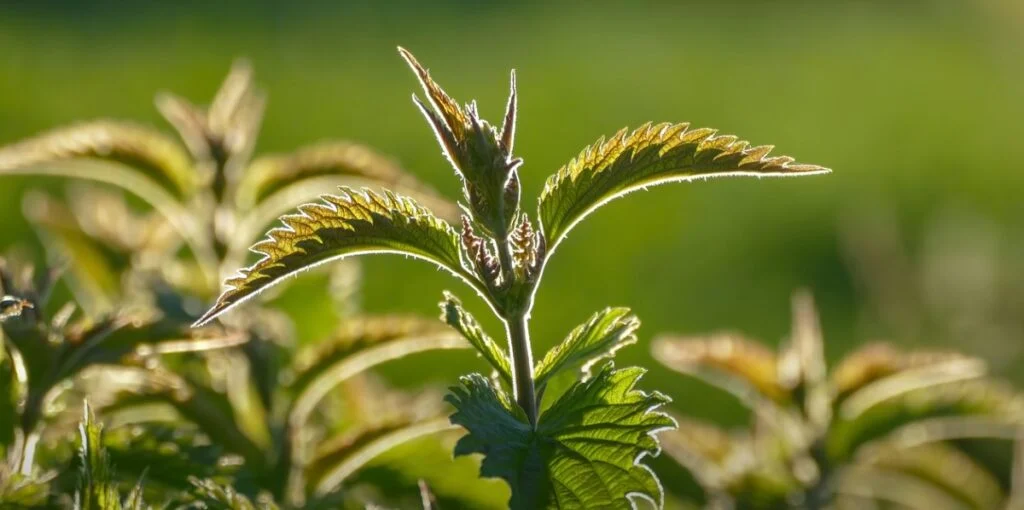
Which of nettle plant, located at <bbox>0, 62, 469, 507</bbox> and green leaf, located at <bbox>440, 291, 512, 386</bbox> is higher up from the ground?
nettle plant, located at <bbox>0, 62, 469, 507</bbox>

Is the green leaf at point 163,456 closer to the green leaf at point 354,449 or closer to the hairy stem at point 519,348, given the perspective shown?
the green leaf at point 354,449

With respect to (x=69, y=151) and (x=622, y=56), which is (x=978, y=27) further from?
(x=69, y=151)

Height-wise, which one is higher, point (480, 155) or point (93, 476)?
point (480, 155)

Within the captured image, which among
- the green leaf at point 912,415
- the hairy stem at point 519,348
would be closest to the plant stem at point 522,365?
the hairy stem at point 519,348

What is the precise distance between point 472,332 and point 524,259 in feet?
0.33

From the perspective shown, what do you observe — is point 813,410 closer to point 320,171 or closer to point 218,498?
point 320,171

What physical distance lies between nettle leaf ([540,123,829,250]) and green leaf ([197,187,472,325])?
0.13 m

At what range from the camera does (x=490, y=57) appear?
12789 millimetres

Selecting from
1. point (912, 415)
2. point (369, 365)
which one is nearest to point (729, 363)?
point (912, 415)

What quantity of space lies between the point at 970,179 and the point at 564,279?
415 cm

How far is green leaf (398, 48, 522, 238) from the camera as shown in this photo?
1456 mm

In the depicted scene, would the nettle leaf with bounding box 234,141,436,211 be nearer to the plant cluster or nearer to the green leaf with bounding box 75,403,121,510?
the plant cluster

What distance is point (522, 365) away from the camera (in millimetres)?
1487

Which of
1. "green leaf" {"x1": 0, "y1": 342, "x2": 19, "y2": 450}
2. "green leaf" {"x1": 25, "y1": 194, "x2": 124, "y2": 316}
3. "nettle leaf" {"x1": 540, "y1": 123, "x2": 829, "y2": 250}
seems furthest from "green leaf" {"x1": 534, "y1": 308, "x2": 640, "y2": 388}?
"green leaf" {"x1": 25, "y1": 194, "x2": 124, "y2": 316}
